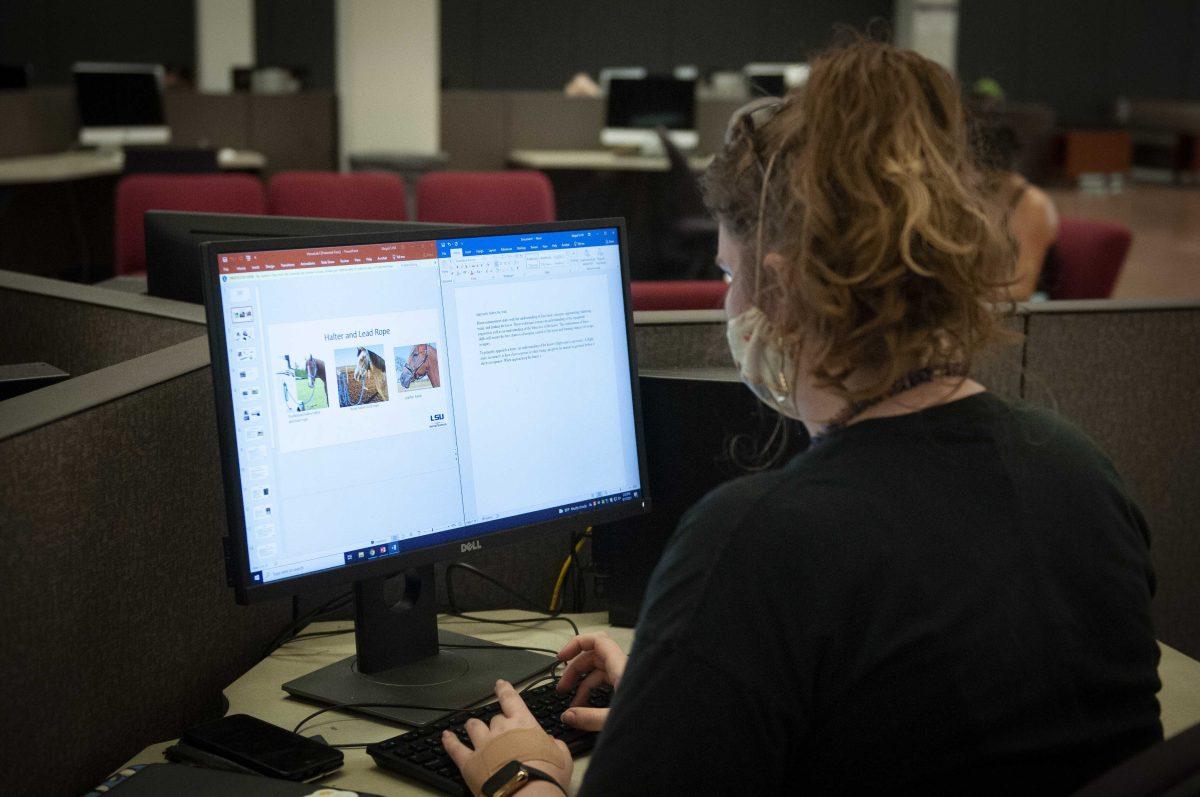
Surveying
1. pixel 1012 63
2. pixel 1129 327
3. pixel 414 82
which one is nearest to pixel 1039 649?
pixel 1129 327

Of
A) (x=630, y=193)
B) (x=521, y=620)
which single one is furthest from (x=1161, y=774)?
(x=630, y=193)

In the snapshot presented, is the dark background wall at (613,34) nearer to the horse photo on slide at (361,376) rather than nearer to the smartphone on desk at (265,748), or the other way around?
the horse photo on slide at (361,376)

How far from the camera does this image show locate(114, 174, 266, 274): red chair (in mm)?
4168

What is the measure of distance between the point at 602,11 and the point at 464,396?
1330 centimetres

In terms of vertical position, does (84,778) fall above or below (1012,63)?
below

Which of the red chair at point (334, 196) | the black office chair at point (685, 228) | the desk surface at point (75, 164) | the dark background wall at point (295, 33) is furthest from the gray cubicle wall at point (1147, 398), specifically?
the dark background wall at point (295, 33)

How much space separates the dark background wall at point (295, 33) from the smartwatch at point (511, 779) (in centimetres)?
1249

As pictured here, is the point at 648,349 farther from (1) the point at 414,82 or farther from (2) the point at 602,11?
(2) the point at 602,11

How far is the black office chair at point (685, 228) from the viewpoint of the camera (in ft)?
21.8

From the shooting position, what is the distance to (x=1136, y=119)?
50.4 ft

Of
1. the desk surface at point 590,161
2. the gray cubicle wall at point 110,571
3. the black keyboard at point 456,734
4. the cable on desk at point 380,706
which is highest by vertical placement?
the desk surface at point 590,161

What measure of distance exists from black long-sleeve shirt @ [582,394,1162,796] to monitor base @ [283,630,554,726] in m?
0.52

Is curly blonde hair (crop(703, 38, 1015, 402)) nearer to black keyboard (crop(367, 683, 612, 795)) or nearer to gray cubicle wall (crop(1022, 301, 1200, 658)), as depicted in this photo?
black keyboard (crop(367, 683, 612, 795))

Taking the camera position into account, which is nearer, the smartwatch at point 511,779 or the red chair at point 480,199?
the smartwatch at point 511,779
